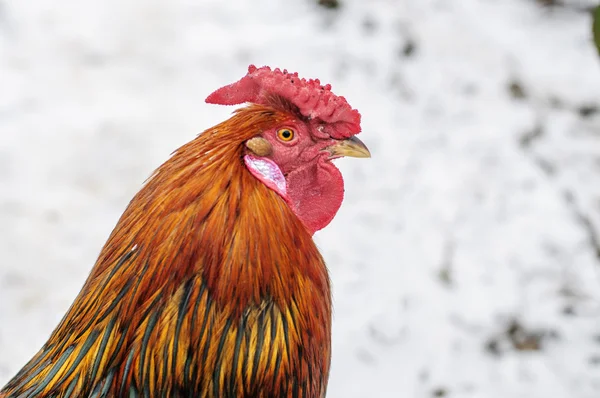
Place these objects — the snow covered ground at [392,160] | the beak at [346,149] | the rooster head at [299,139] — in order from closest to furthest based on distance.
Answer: the rooster head at [299,139] < the beak at [346,149] < the snow covered ground at [392,160]

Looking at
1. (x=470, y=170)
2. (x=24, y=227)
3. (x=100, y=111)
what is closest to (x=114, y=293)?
(x=24, y=227)

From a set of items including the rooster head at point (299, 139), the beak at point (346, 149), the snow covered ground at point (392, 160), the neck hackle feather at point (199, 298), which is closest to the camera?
the neck hackle feather at point (199, 298)

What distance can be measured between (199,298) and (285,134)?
0.53 meters

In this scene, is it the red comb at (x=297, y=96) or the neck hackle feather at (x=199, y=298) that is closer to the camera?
the neck hackle feather at (x=199, y=298)

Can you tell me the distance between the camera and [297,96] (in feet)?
6.82

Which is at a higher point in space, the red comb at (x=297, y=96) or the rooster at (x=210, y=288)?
the red comb at (x=297, y=96)

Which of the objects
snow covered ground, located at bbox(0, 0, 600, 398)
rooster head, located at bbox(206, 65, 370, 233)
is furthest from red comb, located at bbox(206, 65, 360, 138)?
snow covered ground, located at bbox(0, 0, 600, 398)

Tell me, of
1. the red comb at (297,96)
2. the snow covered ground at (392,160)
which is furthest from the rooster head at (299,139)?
the snow covered ground at (392,160)

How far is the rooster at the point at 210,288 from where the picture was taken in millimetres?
1892

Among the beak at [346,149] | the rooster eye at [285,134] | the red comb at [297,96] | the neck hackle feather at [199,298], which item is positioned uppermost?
the red comb at [297,96]

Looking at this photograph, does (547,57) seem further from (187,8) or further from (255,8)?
(187,8)

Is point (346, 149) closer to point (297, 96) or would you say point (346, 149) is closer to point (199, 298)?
point (297, 96)

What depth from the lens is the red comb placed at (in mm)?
2090

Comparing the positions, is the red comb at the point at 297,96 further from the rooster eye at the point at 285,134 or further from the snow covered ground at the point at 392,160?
the snow covered ground at the point at 392,160
